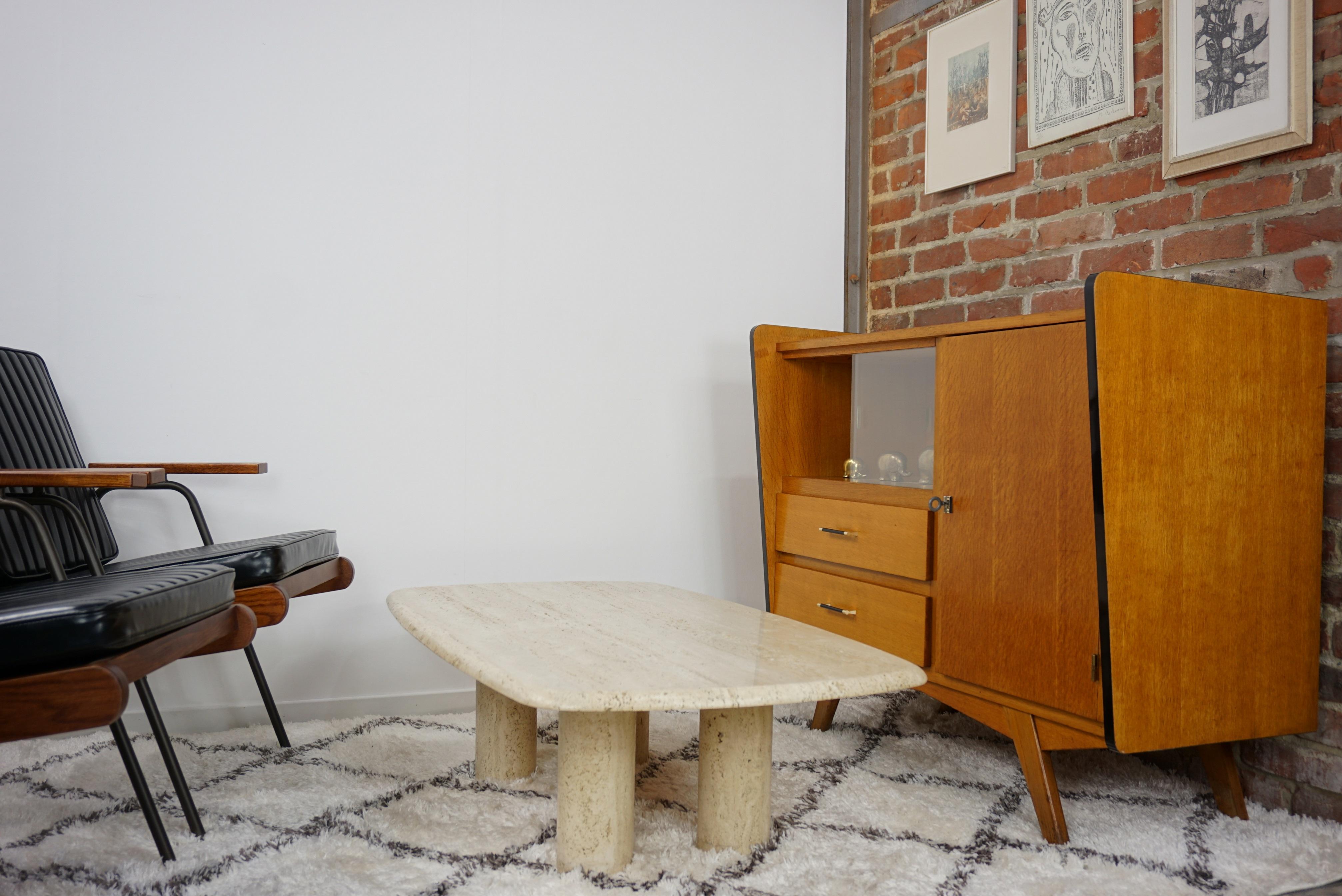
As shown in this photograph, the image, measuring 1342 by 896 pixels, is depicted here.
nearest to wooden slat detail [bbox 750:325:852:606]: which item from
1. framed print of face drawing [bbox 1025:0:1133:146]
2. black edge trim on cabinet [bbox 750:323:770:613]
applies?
black edge trim on cabinet [bbox 750:323:770:613]

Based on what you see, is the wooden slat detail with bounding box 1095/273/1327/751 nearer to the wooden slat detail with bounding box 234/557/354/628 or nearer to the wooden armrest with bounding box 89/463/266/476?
the wooden slat detail with bounding box 234/557/354/628

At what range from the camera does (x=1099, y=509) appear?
1536 millimetres

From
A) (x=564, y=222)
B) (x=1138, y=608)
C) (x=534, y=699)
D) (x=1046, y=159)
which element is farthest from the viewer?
(x=564, y=222)

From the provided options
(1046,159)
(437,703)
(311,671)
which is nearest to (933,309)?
(1046,159)

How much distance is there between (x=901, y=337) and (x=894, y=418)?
21cm

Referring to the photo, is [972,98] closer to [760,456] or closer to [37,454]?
[760,456]

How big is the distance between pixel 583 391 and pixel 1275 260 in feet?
5.51

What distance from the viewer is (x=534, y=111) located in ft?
8.60

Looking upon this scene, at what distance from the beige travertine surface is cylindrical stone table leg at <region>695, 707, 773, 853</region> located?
0.42ft

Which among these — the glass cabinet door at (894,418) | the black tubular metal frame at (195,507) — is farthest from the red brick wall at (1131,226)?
the black tubular metal frame at (195,507)

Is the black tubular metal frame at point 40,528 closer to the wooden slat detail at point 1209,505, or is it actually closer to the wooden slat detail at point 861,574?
the wooden slat detail at point 861,574

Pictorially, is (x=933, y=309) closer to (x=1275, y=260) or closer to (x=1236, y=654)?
(x=1275, y=260)

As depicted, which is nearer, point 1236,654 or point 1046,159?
point 1236,654

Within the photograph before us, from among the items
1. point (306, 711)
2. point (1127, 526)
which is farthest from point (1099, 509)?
point (306, 711)
